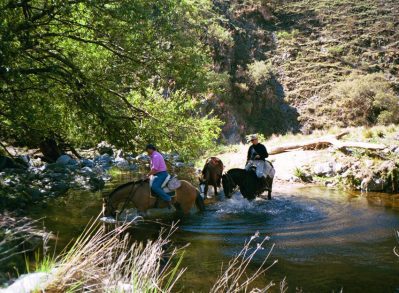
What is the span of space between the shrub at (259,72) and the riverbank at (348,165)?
76.3 feet

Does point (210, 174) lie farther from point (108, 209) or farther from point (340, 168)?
point (340, 168)

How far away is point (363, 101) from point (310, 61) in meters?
11.0

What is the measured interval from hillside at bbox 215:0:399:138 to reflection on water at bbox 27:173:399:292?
26847 millimetres

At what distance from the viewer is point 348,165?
701 inches

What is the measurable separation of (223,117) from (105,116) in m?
32.0

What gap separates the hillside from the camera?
4116 centimetres

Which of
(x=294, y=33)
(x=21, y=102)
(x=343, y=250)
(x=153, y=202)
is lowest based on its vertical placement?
(x=343, y=250)

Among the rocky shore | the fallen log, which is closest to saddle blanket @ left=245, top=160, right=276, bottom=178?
the rocky shore

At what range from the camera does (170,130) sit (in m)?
12.3

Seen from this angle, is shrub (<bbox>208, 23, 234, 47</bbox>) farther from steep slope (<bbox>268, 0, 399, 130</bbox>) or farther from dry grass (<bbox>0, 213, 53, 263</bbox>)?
dry grass (<bbox>0, 213, 53, 263</bbox>)

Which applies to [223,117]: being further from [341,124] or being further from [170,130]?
[170,130]

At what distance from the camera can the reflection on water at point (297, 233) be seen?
6.99 meters

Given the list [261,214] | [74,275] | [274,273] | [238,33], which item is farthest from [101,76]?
[238,33]

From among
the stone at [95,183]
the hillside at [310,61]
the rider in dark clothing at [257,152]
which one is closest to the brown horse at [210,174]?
the rider in dark clothing at [257,152]
